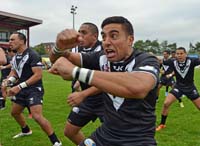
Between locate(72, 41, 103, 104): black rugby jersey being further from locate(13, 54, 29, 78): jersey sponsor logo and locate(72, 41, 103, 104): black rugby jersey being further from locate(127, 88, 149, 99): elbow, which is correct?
locate(127, 88, 149, 99): elbow

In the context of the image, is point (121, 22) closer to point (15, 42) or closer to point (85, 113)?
point (85, 113)

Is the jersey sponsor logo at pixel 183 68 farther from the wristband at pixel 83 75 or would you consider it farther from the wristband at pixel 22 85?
the wristband at pixel 83 75

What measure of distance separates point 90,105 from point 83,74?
3342 millimetres

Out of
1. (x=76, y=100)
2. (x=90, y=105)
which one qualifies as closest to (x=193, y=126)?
(x=90, y=105)

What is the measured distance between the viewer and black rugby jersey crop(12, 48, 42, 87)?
293 inches

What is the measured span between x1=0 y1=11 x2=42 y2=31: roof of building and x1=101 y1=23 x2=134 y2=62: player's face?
→ 6461cm

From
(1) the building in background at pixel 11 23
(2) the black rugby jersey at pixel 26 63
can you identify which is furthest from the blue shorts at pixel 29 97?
(1) the building in background at pixel 11 23

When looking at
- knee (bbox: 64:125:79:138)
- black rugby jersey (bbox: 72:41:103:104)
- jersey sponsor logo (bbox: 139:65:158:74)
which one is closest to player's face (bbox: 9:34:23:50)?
black rugby jersey (bbox: 72:41:103:104)

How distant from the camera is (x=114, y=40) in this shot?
10.7 ft

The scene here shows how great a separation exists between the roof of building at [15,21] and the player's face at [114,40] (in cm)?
6461

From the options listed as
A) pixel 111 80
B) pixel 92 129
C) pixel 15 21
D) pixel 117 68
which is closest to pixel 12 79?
pixel 92 129

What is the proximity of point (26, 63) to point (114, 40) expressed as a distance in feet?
15.0

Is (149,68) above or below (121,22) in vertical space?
below

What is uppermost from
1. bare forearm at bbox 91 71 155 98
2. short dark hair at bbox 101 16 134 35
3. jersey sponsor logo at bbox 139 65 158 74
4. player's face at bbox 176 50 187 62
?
short dark hair at bbox 101 16 134 35
